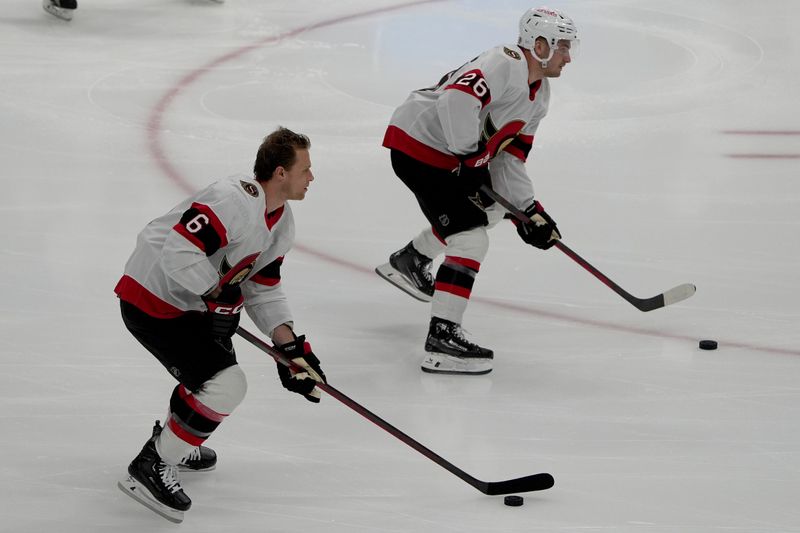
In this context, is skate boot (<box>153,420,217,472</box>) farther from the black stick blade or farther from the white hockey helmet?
the white hockey helmet

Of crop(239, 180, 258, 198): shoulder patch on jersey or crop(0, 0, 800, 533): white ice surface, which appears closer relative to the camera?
crop(239, 180, 258, 198): shoulder patch on jersey

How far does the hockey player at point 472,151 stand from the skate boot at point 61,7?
3.45 meters

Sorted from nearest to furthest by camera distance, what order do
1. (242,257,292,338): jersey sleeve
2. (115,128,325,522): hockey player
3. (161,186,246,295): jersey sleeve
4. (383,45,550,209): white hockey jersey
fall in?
(161,186,246,295): jersey sleeve, (115,128,325,522): hockey player, (242,257,292,338): jersey sleeve, (383,45,550,209): white hockey jersey

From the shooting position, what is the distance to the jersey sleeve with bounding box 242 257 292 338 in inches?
114

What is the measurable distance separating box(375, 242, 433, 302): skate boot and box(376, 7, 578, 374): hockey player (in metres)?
0.27

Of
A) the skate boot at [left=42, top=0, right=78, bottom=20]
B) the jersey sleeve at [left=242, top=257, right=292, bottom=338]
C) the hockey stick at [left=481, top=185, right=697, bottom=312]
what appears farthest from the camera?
the skate boot at [left=42, top=0, right=78, bottom=20]

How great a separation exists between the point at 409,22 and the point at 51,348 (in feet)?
13.4

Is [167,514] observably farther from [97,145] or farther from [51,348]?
[97,145]

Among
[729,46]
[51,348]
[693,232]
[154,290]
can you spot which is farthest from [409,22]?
[154,290]

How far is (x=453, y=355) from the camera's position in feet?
12.0

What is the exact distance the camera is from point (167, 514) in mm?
2771

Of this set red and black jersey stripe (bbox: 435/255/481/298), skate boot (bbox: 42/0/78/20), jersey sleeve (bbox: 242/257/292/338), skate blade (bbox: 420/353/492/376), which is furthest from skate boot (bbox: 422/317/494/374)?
skate boot (bbox: 42/0/78/20)

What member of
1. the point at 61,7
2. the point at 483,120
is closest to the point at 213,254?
the point at 483,120

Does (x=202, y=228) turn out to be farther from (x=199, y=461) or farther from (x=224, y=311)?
(x=199, y=461)
